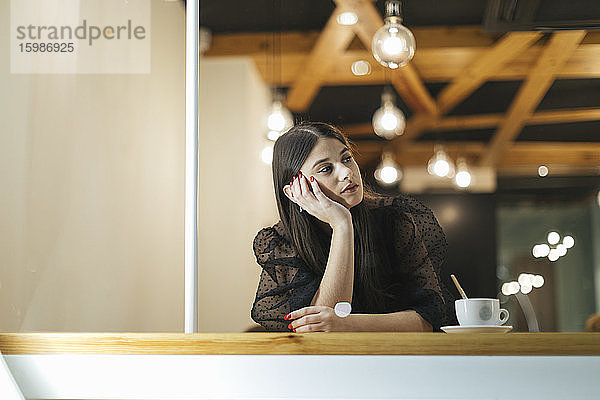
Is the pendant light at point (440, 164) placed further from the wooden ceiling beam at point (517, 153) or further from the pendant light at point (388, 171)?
the pendant light at point (388, 171)

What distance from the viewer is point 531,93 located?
17.8ft

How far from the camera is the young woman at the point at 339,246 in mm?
2141

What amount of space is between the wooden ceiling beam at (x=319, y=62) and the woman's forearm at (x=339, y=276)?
6.56 ft

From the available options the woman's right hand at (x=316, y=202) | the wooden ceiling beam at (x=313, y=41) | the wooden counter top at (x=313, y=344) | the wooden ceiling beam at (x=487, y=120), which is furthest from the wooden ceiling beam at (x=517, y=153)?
the wooden counter top at (x=313, y=344)

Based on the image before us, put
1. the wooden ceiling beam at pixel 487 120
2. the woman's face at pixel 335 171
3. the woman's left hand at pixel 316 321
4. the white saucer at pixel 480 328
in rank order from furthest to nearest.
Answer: the wooden ceiling beam at pixel 487 120
the woman's face at pixel 335 171
the woman's left hand at pixel 316 321
the white saucer at pixel 480 328

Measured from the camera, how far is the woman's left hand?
185 centimetres

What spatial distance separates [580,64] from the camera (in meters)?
5.23

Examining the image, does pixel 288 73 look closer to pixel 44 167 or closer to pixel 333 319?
pixel 44 167

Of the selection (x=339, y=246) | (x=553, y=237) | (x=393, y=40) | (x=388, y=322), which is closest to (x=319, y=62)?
(x=393, y=40)

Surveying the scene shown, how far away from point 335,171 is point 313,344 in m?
0.89

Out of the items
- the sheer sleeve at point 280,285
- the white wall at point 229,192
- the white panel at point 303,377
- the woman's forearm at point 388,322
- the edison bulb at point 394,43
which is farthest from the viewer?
the white wall at point 229,192

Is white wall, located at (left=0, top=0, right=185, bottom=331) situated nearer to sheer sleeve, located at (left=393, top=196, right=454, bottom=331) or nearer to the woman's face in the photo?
the woman's face

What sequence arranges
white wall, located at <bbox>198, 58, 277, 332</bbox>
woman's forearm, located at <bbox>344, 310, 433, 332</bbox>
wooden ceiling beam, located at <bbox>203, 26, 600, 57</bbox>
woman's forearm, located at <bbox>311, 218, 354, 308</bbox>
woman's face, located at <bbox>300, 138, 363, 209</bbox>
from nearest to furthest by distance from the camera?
woman's forearm, located at <bbox>344, 310, 433, 332</bbox> < woman's forearm, located at <bbox>311, 218, 354, 308</bbox> < woman's face, located at <bbox>300, 138, 363, 209</bbox> < white wall, located at <bbox>198, 58, 277, 332</bbox> < wooden ceiling beam, located at <bbox>203, 26, 600, 57</bbox>

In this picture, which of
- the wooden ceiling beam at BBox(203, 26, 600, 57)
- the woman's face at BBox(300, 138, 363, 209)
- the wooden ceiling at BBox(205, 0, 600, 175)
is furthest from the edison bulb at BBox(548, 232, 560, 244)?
the woman's face at BBox(300, 138, 363, 209)
